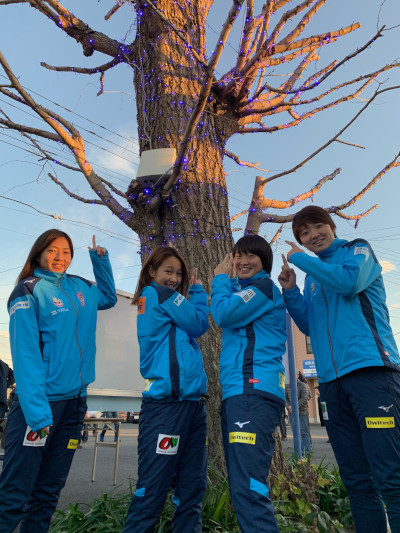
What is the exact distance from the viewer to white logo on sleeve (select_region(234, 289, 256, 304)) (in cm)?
217

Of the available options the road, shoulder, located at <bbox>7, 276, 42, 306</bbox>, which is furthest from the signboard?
shoulder, located at <bbox>7, 276, 42, 306</bbox>

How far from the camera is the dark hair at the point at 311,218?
2.55m

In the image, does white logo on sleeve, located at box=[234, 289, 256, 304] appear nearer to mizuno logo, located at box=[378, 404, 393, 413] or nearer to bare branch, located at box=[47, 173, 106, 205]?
mizuno logo, located at box=[378, 404, 393, 413]

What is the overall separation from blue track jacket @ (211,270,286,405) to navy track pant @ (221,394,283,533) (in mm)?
61

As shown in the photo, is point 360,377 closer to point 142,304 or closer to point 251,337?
point 251,337

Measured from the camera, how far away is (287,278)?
8.39ft

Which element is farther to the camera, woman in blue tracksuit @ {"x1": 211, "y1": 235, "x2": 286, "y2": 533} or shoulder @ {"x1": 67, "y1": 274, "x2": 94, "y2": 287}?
shoulder @ {"x1": 67, "y1": 274, "x2": 94, "y2": 287}

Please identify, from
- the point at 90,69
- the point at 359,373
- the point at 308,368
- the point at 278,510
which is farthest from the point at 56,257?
the point at 308,368

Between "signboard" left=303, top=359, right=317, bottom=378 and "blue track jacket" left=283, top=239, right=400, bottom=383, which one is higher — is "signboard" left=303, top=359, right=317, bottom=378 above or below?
above

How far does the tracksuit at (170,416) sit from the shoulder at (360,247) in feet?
2.98

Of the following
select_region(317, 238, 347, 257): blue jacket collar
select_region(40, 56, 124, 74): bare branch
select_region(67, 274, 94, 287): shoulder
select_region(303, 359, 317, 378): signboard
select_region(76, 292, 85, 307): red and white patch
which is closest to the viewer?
select_region(317, 238, 347, 257): blue jacket collar

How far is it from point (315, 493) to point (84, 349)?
7.18 ft

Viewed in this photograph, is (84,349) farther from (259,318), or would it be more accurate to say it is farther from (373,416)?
(373,416)

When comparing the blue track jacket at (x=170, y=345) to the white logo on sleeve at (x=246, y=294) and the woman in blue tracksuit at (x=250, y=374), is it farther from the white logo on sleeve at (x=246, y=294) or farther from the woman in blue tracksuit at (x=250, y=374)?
the white logo on sleeve at (x=246, y=294)
